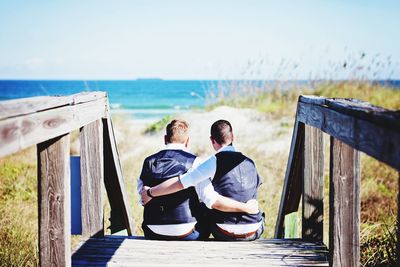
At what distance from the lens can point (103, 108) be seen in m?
3.42

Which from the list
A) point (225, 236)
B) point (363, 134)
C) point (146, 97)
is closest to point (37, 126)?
point (363, 134)

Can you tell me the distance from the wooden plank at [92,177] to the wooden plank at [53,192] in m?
1.14

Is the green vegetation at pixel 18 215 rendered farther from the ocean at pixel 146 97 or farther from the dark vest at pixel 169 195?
the ocean at pixel 146 97

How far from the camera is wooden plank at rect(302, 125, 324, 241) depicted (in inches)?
134

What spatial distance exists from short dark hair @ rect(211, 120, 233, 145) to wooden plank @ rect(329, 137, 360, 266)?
87cm

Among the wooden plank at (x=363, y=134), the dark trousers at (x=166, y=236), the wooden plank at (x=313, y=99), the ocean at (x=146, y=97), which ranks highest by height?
the wooden plank at (x=313, y=99)

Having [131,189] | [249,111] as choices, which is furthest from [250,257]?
[249,111]

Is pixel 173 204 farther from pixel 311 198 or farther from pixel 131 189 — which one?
pixel 131 189

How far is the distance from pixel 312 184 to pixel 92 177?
1.54 m

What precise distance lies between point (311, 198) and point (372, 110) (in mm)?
1741

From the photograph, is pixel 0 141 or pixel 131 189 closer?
pixel 0 141

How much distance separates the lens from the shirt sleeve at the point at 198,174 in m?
3.05

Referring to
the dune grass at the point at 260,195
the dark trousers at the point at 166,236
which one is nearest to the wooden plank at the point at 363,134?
the dark trousers at the point at 166,236

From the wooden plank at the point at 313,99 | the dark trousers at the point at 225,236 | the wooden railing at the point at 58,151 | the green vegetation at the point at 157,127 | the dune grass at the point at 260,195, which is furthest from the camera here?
the green vegetation at the point at 157,127
